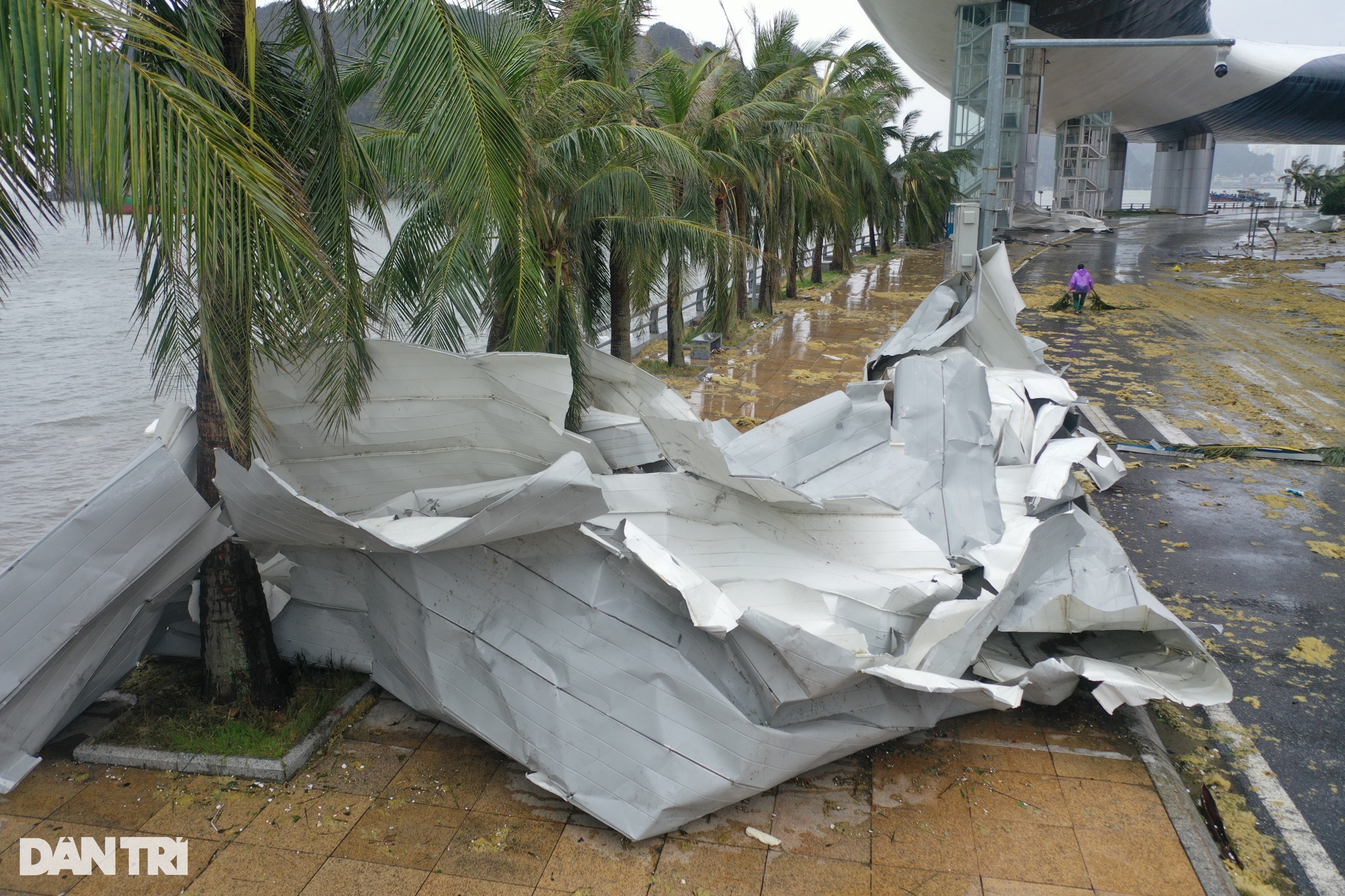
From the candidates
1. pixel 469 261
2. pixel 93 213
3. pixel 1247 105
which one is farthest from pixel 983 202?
pixel 1247 105

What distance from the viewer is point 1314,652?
665 centimetres

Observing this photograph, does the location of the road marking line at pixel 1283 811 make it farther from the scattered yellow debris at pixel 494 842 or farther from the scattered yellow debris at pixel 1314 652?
the scattered yellow debris at pixel 494 842

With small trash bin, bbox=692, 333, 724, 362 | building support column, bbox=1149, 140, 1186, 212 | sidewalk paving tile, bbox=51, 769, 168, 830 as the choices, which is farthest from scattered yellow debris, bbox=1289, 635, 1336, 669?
building support column, bbox=1149, 140, 1186, 212

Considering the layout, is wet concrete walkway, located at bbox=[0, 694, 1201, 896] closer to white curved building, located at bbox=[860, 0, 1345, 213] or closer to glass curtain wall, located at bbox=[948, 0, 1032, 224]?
white curved building, located at bbox=[860, 0, 1345, 213]

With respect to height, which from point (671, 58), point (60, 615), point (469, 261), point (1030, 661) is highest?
point (671, 58)

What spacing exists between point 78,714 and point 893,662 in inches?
170

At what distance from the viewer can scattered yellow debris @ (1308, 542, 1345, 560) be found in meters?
8.31

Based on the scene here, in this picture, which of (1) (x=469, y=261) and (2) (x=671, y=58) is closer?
(1) (x=469, y=261)

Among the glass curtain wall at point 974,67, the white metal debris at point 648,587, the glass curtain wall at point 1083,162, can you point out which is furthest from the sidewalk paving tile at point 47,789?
the glass curtain wall at point 1083,162

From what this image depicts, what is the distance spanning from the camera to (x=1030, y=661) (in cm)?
557

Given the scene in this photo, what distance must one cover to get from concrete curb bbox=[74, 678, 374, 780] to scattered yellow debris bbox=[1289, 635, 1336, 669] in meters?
6.22

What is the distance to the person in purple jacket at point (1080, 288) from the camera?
2247 centimetres

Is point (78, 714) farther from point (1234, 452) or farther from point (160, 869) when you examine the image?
point (1234, 452)

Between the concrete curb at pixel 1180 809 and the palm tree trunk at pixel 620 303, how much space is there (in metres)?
6.68
